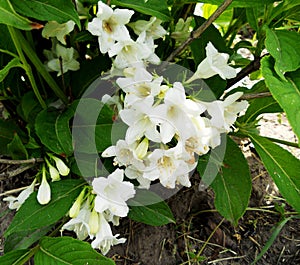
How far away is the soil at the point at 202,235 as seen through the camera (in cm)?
145

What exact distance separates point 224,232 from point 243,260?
0.32 feet

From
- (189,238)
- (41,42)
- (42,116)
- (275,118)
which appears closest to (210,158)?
(189,238)

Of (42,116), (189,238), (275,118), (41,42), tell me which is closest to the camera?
(42,116)

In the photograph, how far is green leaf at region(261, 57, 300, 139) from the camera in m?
0.93

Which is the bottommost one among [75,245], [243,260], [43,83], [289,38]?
[243,260]

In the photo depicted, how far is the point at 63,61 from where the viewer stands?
1.27 m

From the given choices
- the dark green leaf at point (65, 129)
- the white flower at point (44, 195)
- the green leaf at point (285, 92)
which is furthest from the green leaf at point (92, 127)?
the green leaf at point (285, 92)

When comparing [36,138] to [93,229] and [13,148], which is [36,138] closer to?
[13,148]

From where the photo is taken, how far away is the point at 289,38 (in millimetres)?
1125

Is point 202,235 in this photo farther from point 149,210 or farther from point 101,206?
point 101,206

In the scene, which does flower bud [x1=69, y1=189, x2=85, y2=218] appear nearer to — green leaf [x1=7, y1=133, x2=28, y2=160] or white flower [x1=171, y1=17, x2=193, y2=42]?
green leaf [x1=7, y1=133, x2=28, y2=160]

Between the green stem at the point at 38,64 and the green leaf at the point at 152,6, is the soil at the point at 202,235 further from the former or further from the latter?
the green leaf at the point at 152,6

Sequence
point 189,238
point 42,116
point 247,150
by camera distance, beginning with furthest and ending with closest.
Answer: point 247,150, point 189,238, point 42,116

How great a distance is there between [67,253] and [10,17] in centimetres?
52
